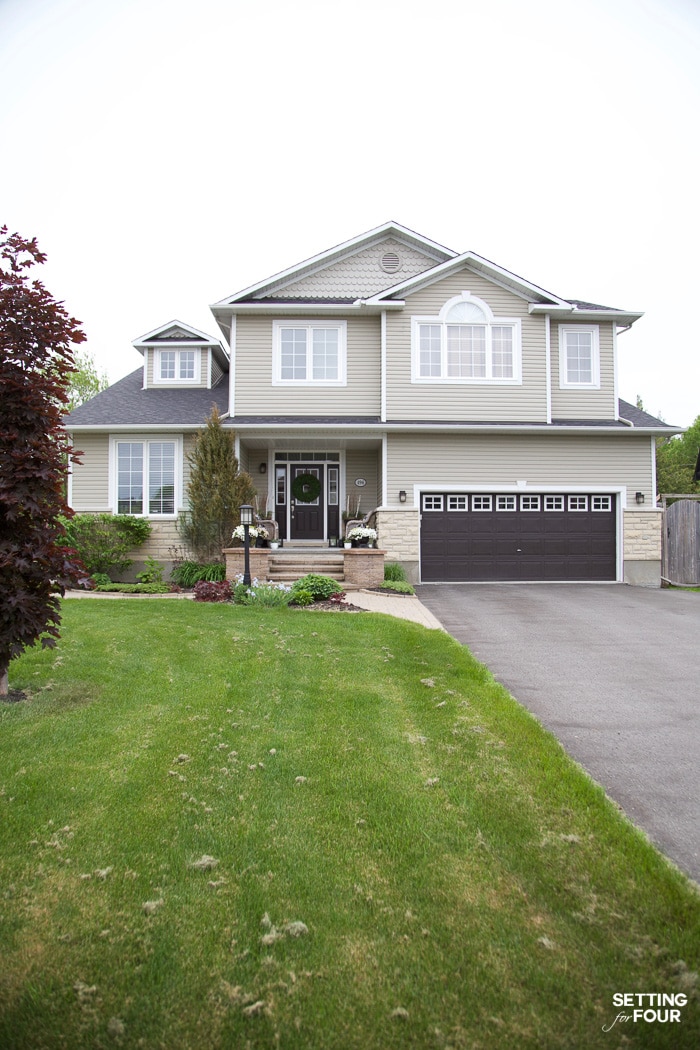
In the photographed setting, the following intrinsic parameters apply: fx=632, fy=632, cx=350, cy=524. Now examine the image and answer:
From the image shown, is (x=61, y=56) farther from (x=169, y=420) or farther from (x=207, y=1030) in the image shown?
(x=169, y=420)

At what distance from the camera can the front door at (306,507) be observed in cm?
1767

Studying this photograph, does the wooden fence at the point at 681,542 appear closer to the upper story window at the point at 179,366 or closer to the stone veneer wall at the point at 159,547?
the stone veneer wall at the point at 159,547

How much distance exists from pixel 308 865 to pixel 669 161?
798 centimetres

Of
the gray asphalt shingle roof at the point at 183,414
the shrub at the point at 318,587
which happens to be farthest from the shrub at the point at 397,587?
the gray asphalt shingle roof at the point at 183,414

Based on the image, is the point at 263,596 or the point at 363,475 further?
the point at 363,475

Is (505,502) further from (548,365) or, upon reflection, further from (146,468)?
(146,468)

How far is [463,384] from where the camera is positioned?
53.2 feet

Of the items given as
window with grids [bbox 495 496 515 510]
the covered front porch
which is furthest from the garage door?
the covered front porch

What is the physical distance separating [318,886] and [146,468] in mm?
15021

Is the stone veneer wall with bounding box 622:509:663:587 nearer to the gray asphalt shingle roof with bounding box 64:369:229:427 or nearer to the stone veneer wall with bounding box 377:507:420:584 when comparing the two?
the stone veneer wall with bounding box 377:507:420:584

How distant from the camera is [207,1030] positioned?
2008mm

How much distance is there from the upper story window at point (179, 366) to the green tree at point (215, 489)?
4.32 meters

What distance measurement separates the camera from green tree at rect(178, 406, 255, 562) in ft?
47.9

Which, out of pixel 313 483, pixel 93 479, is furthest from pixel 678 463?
pixel 93 479
